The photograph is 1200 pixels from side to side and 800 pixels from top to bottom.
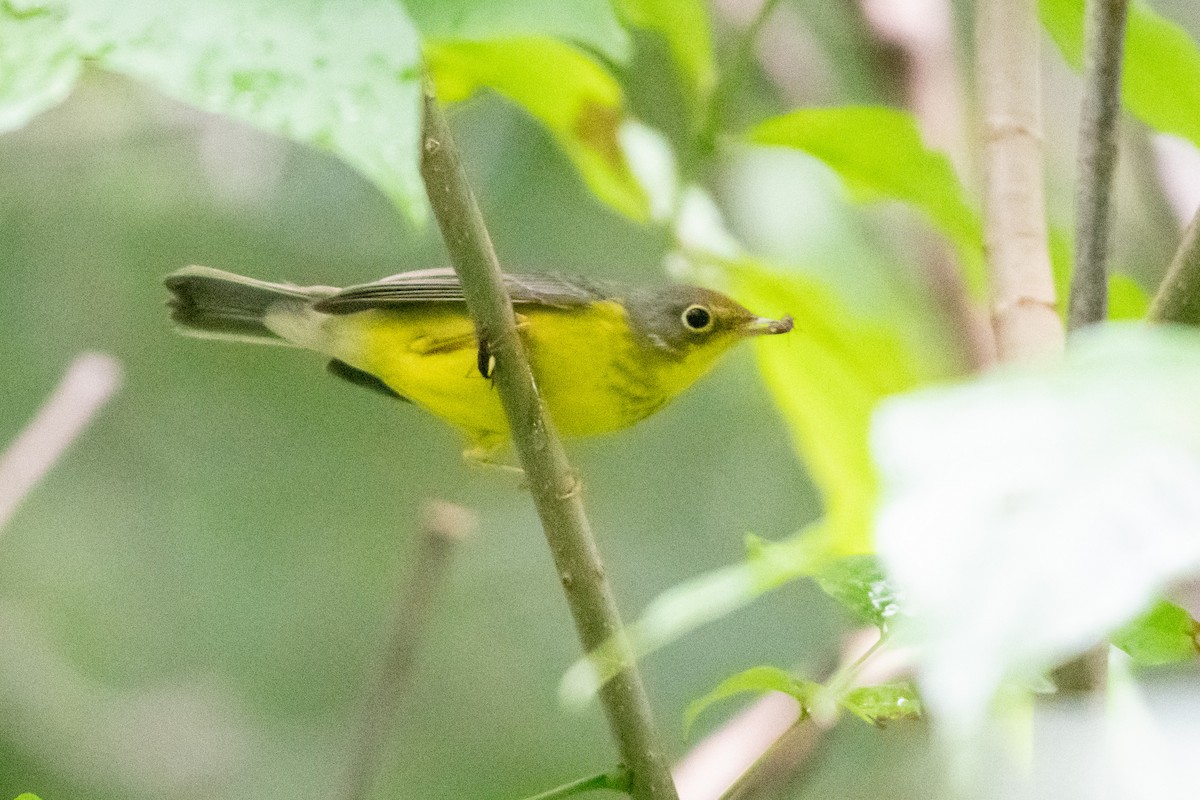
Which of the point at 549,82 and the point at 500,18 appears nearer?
the point at 500,18

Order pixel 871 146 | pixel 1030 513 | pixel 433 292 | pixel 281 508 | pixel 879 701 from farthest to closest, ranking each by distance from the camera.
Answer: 1. pixel 281 508
2. pixel 433 292
3. pixel 871 146
4. pixel 879 701
5. pixel 1030 513

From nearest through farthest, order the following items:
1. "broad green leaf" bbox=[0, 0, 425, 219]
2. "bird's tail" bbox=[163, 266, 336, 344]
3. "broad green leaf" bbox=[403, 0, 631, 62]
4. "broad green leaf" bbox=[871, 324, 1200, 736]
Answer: "broad green leaf" bbox=[871, 324, 1200, 736] < "broad green leaf" bbox=[0, 0, 425, 219] < "broad green leaf" bbox=[403, 0, 631, 62] < "bird's tail" bbox=[163, 266, 336, 344]

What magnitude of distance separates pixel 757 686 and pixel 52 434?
3.42ft

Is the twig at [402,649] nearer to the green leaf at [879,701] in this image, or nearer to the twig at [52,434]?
the green leaf at [879,701]

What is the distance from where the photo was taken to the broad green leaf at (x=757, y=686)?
0.71 m

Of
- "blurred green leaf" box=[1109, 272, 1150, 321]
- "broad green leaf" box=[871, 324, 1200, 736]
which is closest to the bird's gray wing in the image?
"blurred green leaf" box=[1109, 272, 1150, 321]

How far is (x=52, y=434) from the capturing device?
141cm

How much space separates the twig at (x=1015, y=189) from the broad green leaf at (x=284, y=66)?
66 centimetres

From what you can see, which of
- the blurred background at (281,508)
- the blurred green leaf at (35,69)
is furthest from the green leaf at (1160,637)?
the blurred background at (281,508)

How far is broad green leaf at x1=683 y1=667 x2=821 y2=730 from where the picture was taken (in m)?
0.71

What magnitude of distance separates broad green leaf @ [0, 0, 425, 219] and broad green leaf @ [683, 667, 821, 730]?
412 millimetres

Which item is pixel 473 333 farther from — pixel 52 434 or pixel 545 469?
pixel 545 469

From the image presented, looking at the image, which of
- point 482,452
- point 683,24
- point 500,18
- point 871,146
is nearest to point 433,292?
point 482,452

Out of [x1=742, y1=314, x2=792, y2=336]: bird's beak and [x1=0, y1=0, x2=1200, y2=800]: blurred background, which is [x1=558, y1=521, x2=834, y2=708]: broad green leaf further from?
[x1=0, y1=0, x2=1200, y2=800]: blurred background
